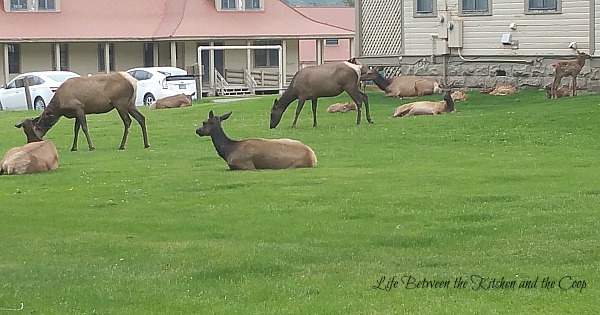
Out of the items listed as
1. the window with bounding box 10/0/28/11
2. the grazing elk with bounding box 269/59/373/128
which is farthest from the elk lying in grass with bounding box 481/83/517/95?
the window with bounding box 10/0/28/11

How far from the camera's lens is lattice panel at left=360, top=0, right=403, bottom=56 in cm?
3328

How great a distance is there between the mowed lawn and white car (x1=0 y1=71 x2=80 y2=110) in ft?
57.5

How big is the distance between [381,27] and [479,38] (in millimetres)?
3821

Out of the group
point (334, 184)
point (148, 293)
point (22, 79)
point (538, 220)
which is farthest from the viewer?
point (22, 79)

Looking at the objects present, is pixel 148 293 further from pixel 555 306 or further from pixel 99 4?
pixel 99 4

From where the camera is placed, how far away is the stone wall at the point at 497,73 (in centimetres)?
2800

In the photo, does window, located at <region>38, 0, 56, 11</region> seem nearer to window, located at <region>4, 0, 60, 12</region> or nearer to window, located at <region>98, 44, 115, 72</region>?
window, located at <region>4, 0, 60, 12</region>

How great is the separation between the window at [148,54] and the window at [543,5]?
94.5 ft

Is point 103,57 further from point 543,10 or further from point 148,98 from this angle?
point 543,10

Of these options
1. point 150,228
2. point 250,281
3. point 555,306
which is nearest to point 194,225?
point 150,228

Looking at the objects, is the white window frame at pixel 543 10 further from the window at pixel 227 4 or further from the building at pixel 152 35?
the window at pixel 227 4

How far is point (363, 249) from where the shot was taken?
10.5 metres

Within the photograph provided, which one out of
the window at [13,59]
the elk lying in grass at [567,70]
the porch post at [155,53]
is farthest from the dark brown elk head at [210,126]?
→ the porch post at [155,53]

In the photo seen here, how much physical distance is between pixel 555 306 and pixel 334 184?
712cm
